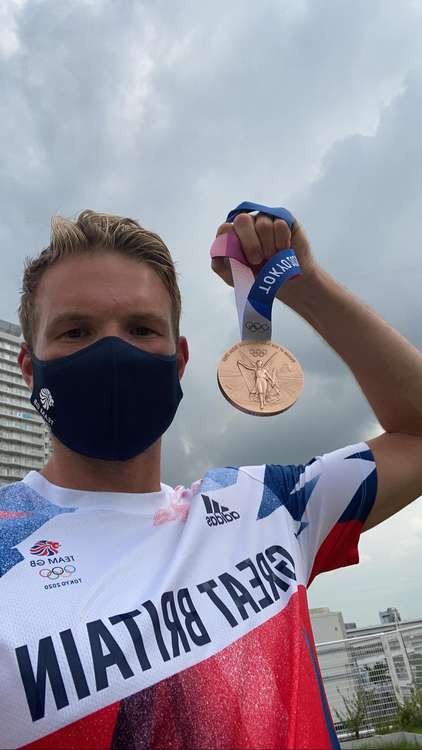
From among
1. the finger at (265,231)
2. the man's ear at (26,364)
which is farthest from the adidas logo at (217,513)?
the finger at (265,231)

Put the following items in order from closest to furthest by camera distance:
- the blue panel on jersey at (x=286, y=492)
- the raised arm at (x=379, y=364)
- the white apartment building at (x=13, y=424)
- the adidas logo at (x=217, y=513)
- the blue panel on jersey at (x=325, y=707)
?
the blue panel on jersey at (x=325, y=707)
the adidas logo at (x=217, y=513)
the blue panel on jersey at (x=286, y=492)
the raised arm at (x=379, y=364)
the white apartment building at (x=13, y=424)

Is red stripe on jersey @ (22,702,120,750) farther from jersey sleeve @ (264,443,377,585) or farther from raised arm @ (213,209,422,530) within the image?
raised arm @ (213,209,422,530)

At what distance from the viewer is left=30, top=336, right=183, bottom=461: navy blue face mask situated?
1589 millimetres

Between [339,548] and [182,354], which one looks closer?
[339,548]

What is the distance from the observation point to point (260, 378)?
170 centimetres

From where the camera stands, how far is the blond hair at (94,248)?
67.1 inches

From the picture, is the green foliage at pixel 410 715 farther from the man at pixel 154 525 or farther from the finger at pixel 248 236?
the finger at pixel 248 236

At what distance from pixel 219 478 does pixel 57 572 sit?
2.19 feet

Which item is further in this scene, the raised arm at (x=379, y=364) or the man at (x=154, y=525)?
the raised arm at (x=379, y=364)

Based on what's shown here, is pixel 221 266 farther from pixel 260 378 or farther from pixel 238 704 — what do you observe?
pixel 238 704

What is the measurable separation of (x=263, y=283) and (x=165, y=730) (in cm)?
123

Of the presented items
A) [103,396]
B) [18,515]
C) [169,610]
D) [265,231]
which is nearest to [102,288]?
[103,396]

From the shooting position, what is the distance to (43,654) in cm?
110

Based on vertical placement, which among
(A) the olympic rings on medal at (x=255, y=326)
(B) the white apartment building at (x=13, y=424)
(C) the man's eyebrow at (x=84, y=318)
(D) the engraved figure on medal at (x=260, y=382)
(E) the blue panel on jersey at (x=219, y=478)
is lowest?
(E) the blue panel on jersey at (x=219, y=478)
